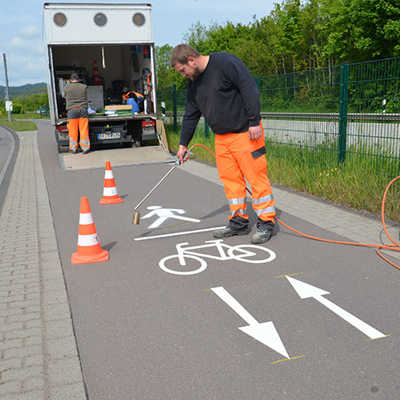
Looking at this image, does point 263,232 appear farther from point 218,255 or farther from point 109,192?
point 109,192

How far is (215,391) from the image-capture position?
255 cm

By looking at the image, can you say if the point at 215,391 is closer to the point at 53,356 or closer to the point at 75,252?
the point at 53,356

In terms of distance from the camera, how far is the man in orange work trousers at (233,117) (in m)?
4.64

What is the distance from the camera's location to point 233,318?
11.1 feet

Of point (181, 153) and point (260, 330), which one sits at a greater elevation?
point (181, 153)

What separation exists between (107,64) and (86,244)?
509 inches

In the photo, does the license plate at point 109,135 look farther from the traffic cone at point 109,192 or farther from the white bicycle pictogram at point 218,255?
the white bicycle pictogram at point 218,255

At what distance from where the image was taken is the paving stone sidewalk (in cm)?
267

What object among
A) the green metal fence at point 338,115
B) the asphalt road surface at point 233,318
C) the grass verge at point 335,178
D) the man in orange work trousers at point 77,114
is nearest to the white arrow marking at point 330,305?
the asphalt road surface at point 233,318

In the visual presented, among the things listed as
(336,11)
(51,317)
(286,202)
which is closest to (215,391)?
(51,317)

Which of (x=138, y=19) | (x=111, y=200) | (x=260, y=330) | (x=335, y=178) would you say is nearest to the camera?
(x=260, y=330)

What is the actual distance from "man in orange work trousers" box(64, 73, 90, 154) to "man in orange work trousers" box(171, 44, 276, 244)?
8258mm

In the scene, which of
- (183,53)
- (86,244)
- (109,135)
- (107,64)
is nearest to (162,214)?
(86,244)

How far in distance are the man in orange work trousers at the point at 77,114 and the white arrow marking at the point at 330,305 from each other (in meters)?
10.1
